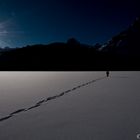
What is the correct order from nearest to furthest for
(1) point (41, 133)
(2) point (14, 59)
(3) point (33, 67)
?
(1) point (41, 133), (3) point (33, 67), (2) point (14, 59)

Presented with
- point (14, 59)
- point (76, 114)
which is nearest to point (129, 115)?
point (76, 114)

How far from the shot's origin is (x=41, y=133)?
199 inches

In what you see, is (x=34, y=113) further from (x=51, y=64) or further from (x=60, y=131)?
(x=51, y=64)

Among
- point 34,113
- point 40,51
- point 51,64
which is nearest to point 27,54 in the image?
point 40,51

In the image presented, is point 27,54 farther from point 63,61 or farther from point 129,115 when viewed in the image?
point 129,115

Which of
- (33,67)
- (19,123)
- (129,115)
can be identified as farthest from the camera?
(33,67)

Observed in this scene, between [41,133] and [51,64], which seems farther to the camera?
[51,64]

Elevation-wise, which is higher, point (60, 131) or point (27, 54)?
point (27, 54)

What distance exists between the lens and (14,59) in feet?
587

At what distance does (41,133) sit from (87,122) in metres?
1.39

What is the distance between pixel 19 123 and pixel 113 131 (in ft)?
7.34

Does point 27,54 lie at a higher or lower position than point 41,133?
higher

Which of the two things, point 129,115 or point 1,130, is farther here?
point 129,115

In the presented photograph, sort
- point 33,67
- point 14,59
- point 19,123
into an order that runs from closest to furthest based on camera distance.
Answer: point 19,123 → point 33,67 → point 14,59
